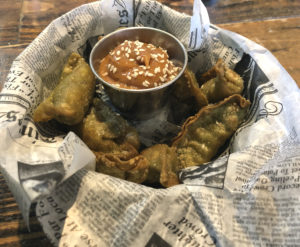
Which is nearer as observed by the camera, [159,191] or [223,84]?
[159,191]

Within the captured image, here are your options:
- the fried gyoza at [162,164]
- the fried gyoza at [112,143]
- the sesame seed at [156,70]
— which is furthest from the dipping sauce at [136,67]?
the fried gyoza at [162,164]

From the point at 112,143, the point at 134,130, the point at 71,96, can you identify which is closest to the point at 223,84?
A: the point at 134,130

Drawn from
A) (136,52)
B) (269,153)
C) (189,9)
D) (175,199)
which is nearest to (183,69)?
(136,52)

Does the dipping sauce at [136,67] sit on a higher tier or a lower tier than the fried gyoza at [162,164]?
higher

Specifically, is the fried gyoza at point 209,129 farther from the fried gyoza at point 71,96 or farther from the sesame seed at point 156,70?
the fried gyoza at point 71,96

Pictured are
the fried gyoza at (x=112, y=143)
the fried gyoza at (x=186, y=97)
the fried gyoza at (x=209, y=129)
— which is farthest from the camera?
the fried gyoza at (x=186, y=97)

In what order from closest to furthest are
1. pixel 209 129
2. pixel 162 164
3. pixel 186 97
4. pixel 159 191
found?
pixel 159 191 → pixel 162 164 → pixel 209 129 → pixel 186 97

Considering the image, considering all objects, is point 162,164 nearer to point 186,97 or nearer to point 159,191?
point 159,191
